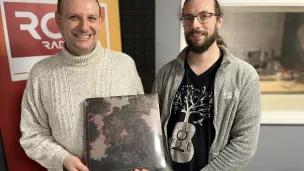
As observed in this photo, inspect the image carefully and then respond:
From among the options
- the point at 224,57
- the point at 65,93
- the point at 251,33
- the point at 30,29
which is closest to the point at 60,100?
the point at 65,93

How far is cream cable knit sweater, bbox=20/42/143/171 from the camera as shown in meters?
1.20

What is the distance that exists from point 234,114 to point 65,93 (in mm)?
764

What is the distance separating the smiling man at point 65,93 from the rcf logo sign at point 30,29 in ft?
0.77

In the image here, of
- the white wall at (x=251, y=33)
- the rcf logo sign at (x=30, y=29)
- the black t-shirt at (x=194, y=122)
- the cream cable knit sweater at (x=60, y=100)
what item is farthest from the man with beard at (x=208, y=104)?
the white wall at (x=251, y=33)

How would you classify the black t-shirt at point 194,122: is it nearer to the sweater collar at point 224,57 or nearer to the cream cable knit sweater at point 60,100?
the sweater collar at point 224,57

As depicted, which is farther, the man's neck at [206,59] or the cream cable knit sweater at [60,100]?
the man's neck at [206,59]

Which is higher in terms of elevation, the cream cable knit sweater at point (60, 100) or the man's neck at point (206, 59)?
the man's neck at point (206, 59)

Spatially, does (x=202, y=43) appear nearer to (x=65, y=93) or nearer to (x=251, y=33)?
(x=65, y=93)

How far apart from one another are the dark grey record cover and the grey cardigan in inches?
10.8

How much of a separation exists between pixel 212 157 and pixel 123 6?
1242 millimetres

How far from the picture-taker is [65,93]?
1.20m

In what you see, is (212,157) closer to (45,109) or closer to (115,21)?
(45,109)

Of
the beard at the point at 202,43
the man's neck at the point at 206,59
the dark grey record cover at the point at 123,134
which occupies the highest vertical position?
the beard at the point at 202,43

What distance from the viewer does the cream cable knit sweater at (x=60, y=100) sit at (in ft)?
3.93
